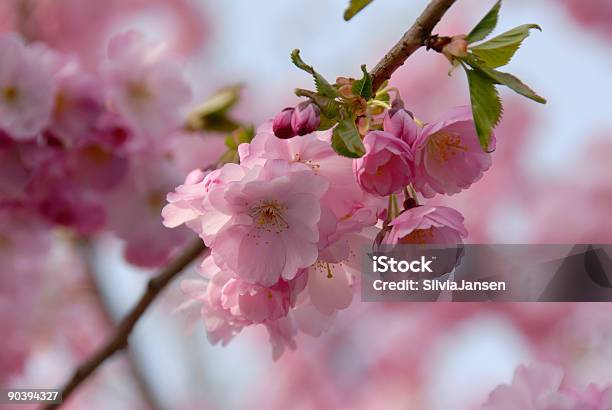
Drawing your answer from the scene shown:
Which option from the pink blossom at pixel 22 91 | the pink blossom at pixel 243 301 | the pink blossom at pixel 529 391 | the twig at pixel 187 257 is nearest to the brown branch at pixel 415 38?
the twig at pixel 187 257

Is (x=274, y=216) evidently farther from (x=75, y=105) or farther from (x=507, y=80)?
(x=75, y=105)

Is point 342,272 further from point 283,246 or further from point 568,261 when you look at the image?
point 568,261

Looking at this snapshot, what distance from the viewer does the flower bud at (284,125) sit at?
48 centimetres

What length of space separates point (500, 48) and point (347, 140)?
0.12 meters

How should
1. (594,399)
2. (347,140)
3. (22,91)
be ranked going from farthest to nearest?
(22,91), (594,399), (347,140)

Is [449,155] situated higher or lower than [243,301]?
higher

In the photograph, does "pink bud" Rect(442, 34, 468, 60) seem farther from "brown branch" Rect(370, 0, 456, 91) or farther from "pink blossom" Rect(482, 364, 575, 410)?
"pink blossom" Rect(482, 364, 575, 410)

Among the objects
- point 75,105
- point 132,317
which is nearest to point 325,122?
point 132,317

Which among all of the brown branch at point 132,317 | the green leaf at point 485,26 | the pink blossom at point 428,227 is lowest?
the brown branch at point 132,317

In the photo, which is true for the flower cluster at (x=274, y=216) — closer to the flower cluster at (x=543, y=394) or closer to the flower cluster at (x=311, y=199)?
the flower cluster at (x=311, y=199)

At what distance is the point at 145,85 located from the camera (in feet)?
3.34

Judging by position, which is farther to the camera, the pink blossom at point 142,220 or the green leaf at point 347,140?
the pink blossom at point 142,220

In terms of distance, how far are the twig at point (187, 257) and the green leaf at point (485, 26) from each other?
24mm

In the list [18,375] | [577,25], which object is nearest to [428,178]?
[18,375]
